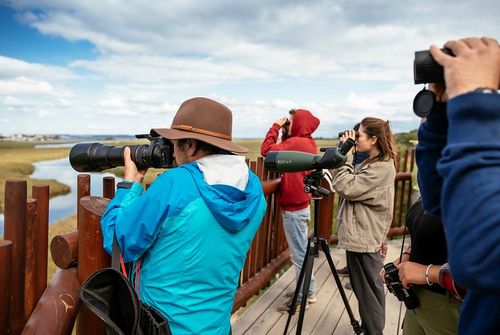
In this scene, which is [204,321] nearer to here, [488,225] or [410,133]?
[488,225]

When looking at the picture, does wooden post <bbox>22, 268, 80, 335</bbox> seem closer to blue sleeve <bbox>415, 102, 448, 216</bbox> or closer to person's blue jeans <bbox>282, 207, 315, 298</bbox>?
blue sleeve <bbox>415, 102, 448, 216</bbox>

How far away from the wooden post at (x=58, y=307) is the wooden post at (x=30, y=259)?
0.10m

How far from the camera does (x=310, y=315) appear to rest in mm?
3641

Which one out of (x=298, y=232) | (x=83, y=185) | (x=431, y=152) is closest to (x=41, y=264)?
(x=83, y=185)

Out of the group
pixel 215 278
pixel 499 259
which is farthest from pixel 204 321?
pixel 499 259

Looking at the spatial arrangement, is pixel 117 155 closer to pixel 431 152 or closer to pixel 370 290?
pixel 431 152

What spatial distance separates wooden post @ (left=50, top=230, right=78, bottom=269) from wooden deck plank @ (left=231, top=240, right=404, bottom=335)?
199cm

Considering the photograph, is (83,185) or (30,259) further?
(83,185)

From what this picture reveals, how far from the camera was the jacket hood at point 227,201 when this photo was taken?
5.16 ft

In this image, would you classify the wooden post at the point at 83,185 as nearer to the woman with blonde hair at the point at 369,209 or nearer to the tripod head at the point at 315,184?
the tripod head at the point at 315,184

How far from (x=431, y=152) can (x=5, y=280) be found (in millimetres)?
1447

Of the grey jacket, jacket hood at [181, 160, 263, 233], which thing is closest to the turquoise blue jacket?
jacket hood at [181, 160, 263, 233]

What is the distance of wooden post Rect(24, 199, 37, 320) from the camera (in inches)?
62.2

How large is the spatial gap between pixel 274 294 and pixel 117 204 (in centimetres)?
276
